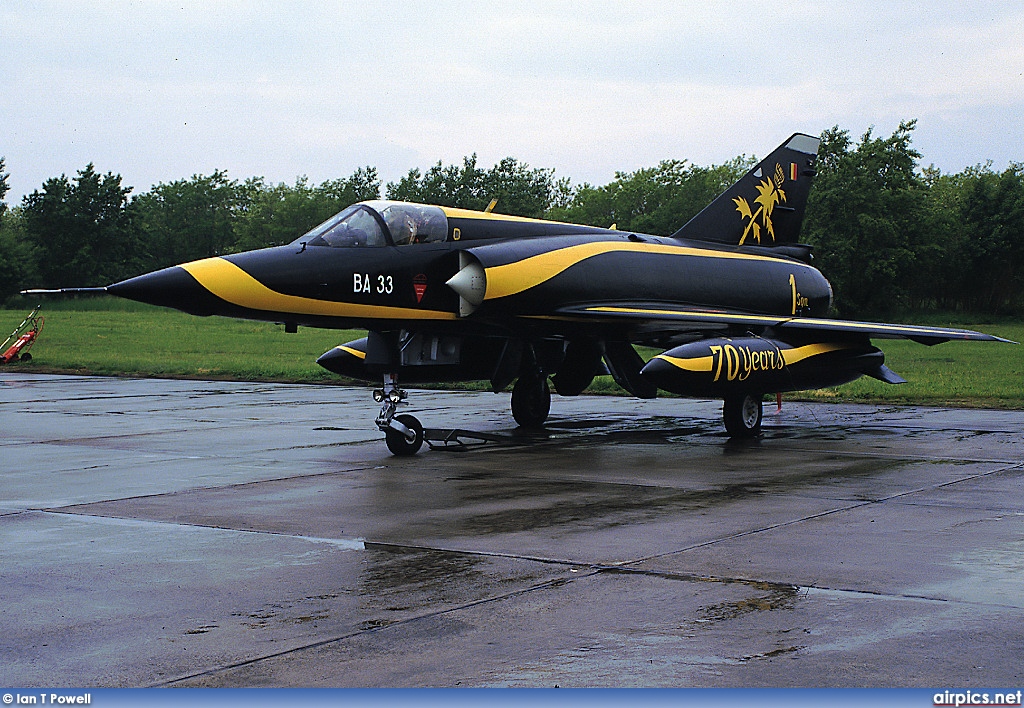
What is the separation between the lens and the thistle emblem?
1758 centimetres

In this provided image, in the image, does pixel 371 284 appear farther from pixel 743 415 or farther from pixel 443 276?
pixel 743 415

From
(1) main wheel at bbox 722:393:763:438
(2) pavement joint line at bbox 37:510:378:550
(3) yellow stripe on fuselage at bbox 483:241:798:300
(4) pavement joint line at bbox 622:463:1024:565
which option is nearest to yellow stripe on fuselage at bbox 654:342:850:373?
(1) main wheel at bbox 722:393:763:438

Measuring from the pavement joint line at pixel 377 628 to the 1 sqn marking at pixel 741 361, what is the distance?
681 cm

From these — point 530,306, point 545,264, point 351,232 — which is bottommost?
point 530,306

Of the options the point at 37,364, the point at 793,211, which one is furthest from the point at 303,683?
the point at 37,364

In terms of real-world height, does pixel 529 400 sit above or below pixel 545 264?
below

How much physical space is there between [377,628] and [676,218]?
3307 inches

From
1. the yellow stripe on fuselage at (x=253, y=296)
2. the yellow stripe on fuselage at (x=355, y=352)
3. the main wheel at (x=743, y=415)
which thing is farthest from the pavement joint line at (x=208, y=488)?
the main wheel at (x=743, y=415)

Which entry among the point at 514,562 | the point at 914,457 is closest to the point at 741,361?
the point at 914,457

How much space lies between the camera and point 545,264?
13.8 m

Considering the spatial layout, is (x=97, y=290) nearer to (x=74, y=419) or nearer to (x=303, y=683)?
(x=74, y=419)

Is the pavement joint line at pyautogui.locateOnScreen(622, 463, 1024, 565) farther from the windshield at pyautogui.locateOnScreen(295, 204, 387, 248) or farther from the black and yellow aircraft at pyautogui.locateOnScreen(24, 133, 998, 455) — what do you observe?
the windshield at pyautogui.locateOnScreen(295, 204, 387, 248)

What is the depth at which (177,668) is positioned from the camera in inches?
186

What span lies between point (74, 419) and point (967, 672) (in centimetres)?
1430
